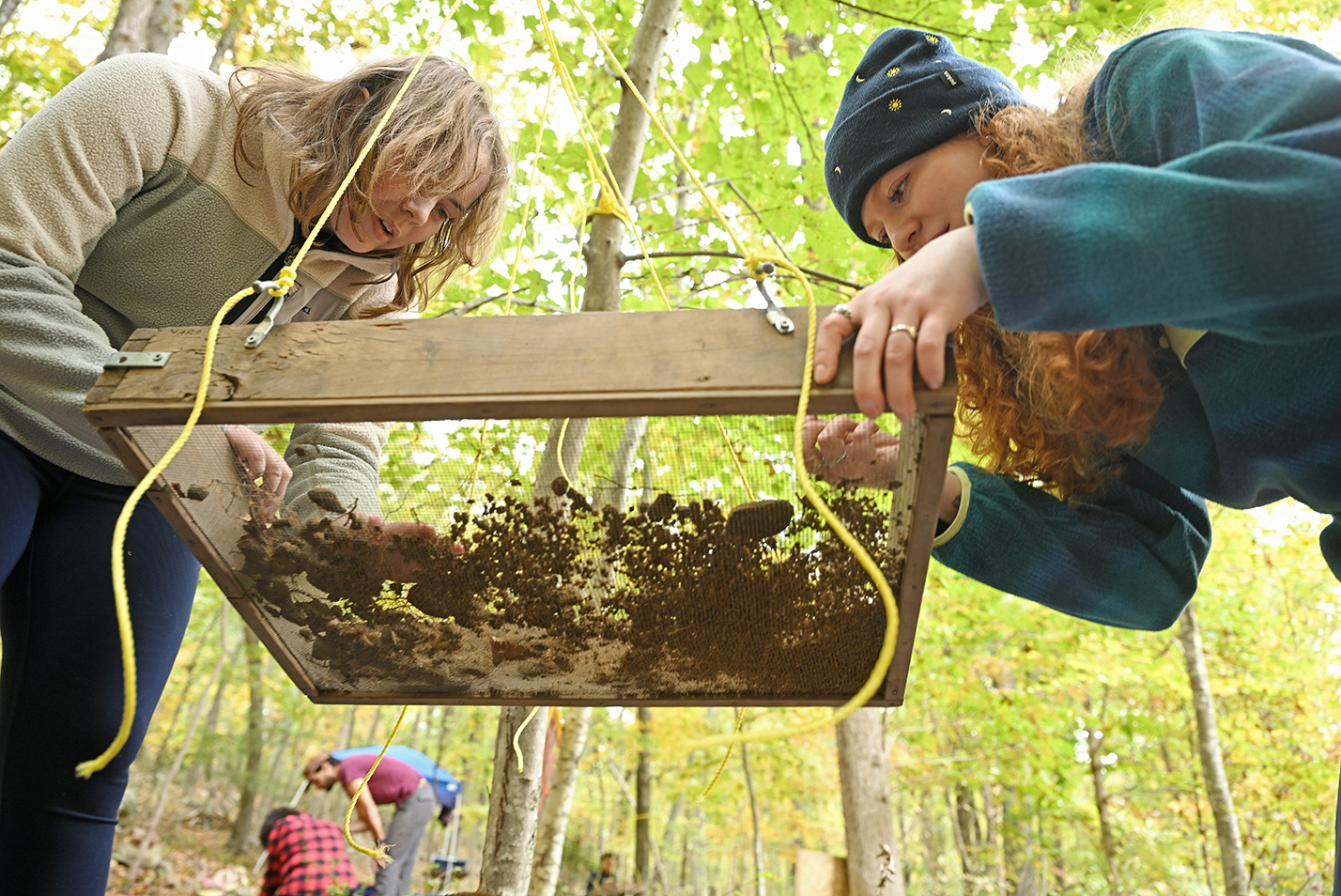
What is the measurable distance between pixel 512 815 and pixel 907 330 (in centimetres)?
193

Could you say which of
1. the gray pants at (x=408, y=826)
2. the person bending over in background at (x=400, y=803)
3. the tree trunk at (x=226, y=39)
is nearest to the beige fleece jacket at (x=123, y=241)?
the tree trunk at (x=226, y=39)

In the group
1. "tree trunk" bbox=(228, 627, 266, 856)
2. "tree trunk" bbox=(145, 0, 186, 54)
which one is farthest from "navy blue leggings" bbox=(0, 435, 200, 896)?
"tree trunk" bbox=(228, 627, 266, 856)

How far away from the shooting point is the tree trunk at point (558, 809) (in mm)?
2734

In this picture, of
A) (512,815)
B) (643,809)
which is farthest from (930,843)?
(512,815)

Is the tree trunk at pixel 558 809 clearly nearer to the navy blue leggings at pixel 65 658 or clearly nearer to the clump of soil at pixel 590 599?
the clump of soil at pixel 590 599

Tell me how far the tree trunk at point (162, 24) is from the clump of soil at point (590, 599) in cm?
358

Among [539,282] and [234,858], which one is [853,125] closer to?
[539,282]

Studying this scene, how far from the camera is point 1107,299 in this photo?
2.66 ft

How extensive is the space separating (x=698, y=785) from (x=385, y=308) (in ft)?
33.0

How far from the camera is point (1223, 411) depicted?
1.07 m

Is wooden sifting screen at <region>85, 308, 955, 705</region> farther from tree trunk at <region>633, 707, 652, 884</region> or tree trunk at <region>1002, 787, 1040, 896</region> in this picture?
tree trunk at <region>1002, 787, 1040, 896</region>

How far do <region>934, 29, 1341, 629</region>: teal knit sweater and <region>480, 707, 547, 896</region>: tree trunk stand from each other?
148 centimetres

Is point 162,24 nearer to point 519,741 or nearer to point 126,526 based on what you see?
point 519,741

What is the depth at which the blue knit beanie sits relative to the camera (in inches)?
51.3
